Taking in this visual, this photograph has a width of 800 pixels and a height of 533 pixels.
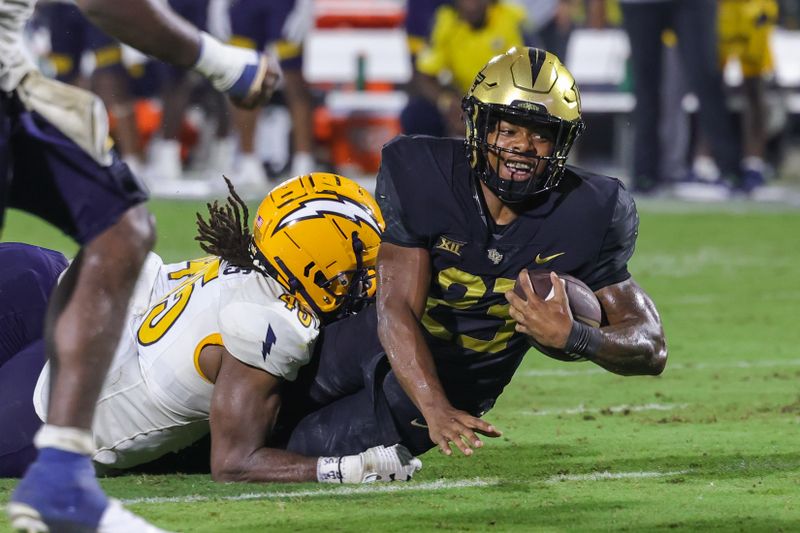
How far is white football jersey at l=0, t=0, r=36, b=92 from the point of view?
2990 millimetres

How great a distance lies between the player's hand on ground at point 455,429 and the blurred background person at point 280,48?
7871mm

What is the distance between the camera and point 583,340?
3801mm

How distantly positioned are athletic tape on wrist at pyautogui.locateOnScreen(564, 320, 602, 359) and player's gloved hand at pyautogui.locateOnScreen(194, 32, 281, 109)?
3.04ft

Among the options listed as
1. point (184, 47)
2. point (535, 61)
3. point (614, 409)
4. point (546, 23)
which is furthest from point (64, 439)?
point (546, 23)

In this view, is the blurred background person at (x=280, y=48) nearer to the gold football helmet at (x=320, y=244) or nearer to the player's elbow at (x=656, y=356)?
the gold football helmet at (x=320, y=244)

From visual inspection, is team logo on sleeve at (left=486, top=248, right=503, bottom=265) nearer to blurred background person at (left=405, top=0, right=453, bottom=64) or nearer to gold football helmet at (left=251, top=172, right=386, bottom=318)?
gold football helmet at (left=251, top=172, right=386, bottom=318)

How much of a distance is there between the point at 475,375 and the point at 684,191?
8409 millimetres

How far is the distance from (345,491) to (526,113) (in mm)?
1056

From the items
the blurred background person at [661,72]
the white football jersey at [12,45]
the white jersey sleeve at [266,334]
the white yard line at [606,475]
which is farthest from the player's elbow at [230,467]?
the blurred background person at [661,72]

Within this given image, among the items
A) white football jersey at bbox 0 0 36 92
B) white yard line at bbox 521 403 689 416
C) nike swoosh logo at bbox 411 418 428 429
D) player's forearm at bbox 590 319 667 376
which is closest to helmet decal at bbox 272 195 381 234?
nike swoosh logo at bbox 411 418 428 429

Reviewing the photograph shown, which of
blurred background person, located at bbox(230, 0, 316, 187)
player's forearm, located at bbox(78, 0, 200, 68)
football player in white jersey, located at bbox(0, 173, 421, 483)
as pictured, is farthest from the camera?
blurred background person, located at bbox(230, 0, 316, 187)

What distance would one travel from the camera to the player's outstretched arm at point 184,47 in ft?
10.3

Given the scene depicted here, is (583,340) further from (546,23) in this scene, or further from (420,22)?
(546,23)

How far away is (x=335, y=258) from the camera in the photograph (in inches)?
167
